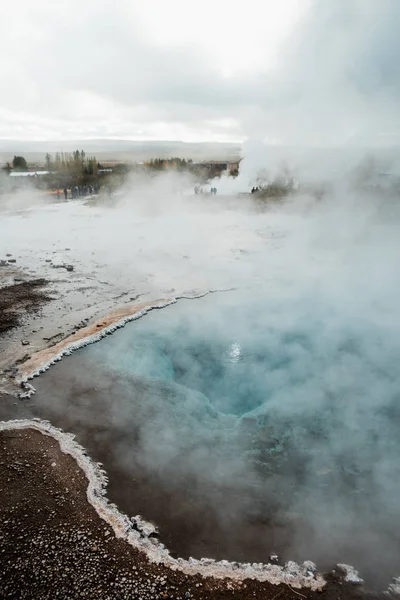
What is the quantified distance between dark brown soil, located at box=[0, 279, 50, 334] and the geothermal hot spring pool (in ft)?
7.44

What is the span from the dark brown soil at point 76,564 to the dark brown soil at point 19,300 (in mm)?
4836

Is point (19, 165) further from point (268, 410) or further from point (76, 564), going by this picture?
point (76, 564)

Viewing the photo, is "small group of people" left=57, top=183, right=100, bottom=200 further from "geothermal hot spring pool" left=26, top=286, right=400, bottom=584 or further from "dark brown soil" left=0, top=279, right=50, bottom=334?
"geothermal hot spring pool" left=26, top=286, right=400, bottom=584

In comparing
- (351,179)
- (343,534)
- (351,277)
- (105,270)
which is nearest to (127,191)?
(351,179)

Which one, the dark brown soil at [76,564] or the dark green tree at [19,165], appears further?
the dark green tree at [19,165]

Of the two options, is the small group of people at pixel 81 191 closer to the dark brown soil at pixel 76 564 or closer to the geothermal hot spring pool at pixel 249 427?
the geothermal hot spring pool at pixel 249 427

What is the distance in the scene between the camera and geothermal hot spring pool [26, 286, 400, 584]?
13.9ft

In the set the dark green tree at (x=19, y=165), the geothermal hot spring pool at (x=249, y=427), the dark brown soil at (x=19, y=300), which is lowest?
the geothermal hot spring pool at (x=249, y=427)

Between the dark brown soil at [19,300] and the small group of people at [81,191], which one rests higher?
the small group of people at [81,191]

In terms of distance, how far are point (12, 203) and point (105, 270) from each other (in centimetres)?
1814

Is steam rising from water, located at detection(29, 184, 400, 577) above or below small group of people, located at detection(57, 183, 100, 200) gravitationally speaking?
below

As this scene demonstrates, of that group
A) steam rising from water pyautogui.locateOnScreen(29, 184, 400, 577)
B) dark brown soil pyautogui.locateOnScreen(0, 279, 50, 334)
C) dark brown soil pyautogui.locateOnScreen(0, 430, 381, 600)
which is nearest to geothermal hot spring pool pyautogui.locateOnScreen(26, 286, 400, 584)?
steam rising from water pyautogui.locateOnScreen(29, 184, 400, 577)

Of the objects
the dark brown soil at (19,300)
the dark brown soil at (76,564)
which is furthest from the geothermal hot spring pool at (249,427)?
the dark brown soil at (19,300)

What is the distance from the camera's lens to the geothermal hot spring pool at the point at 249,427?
4230 millimetres
